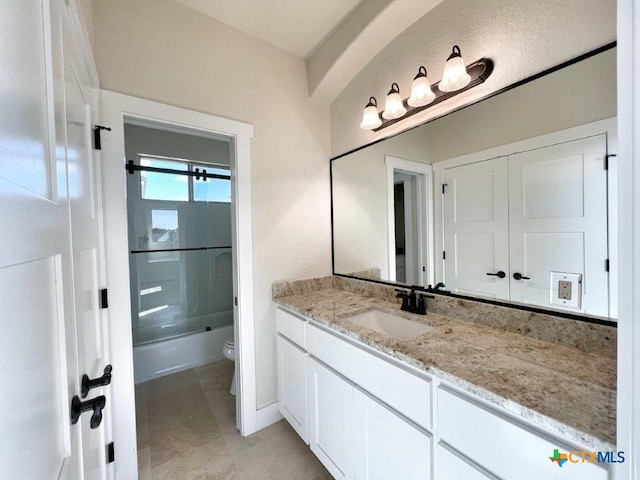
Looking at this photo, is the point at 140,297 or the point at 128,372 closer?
the point at 128,372

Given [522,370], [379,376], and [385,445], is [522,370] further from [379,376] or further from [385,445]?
[385,445]

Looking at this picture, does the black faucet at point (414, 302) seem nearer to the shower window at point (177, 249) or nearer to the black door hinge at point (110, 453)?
the black door hinge at point (110, 453)

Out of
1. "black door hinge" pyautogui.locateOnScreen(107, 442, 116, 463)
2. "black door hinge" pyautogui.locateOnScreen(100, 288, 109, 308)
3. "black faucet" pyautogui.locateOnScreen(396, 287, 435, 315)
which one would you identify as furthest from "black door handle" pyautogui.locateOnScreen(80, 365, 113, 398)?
"black faucet" pyautogui.locateOnScreen(396, 287, 435, 315)

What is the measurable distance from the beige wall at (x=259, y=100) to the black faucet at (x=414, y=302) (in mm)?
806

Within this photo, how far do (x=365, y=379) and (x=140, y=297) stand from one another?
2.71 metres

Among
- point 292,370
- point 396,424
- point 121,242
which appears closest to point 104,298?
point 121,242

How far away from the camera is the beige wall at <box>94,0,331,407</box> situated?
1.43 m

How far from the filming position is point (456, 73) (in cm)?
124

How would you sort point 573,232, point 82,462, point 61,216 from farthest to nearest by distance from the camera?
point 573,232, point 82,462, point 61,216

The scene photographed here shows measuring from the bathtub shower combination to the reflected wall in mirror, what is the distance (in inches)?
82.3

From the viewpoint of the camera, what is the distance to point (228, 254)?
11.2ft

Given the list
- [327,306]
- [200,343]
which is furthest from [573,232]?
[200,343]

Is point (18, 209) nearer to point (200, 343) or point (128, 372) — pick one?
point (128, 372)

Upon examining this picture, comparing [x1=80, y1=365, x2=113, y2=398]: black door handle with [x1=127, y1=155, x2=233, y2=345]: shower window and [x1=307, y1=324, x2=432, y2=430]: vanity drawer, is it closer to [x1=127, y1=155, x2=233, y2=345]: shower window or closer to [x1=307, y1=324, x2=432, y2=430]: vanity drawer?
[x1=307, y1=324, x2=432, y2=430]: vanity drawer
